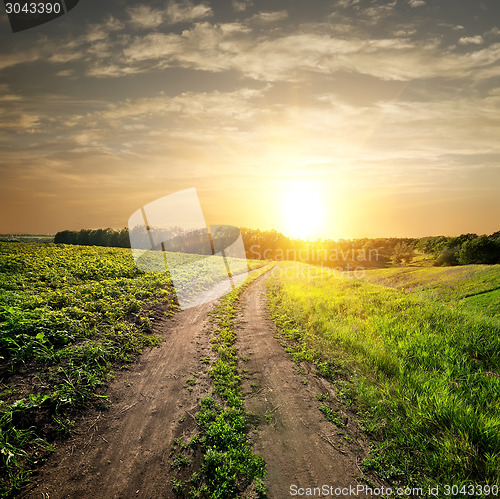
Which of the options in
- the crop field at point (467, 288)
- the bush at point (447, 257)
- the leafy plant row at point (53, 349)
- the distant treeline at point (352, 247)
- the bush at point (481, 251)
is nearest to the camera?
the leafy plant row at point (53, 349)

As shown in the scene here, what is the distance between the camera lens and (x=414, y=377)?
6824 millimetres

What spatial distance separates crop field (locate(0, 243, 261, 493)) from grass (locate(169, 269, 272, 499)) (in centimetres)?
274

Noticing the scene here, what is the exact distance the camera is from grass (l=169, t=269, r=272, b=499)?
407cm

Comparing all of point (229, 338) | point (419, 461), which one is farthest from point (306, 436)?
point (229, 338)

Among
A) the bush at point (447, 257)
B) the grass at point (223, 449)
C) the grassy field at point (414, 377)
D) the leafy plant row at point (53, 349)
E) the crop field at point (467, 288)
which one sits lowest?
the bush at point (447, 257)

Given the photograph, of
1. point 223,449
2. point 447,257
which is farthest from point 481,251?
point 223,449

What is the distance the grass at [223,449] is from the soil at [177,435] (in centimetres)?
21

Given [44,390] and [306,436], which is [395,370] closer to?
[306,436]

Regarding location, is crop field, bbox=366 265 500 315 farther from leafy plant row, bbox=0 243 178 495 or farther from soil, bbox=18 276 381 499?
leafy plant row, bbox=0 243 178 495

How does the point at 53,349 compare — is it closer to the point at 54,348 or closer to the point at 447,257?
the point at 54,348

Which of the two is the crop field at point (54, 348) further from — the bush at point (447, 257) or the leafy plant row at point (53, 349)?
the bush at point (447, 257)

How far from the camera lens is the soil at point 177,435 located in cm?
417

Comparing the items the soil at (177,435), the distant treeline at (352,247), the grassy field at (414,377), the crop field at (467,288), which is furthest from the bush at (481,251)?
the soil at (177,435)

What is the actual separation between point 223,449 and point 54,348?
6252 mm
